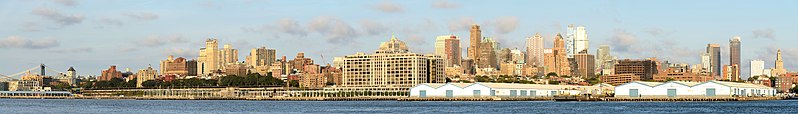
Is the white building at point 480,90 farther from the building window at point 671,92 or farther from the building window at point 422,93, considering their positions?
the building window at point 671,92

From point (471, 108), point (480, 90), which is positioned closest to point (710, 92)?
point (480, 90)

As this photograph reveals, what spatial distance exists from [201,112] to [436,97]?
6546 centimetres

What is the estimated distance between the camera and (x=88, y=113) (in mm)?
119062

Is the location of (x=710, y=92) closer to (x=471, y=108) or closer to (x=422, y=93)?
(x=422, y=93)

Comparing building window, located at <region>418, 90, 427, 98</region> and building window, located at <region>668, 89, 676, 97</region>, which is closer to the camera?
building window, located at <region>668, 89, 676, 97</region>

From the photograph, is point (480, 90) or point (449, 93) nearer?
point (480, 90)

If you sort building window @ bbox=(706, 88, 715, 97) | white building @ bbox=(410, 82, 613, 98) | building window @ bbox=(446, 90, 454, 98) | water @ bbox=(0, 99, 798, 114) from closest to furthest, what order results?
water @ bbox=(0, 99, 798, 114) < building window @ bbox=(706, 88, 715, 97) < white building @ bbox=(410, 82, 613, 98) < building window @ bbox=(446, 90, 454, 98)

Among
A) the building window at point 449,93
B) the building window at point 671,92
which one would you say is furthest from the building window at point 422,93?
the building window at point 671,92

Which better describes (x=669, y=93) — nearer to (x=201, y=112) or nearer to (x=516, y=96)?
(x=516, y=96)

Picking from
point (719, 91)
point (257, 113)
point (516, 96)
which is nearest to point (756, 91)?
point (719, 91)

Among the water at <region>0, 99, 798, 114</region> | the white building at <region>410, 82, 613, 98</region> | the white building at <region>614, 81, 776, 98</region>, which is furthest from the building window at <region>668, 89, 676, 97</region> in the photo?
the white building at <region>410, 82, 613, 98</region>

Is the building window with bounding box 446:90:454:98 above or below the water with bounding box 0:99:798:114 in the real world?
above

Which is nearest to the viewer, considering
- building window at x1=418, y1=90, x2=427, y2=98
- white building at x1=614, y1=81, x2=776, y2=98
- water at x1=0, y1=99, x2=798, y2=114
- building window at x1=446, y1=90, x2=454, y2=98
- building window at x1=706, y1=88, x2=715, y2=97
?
water at x1=0, y1=99, x2=798, y2=114

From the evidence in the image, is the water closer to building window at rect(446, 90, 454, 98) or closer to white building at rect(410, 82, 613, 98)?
white building at rect(410, 82, 613, 98)
